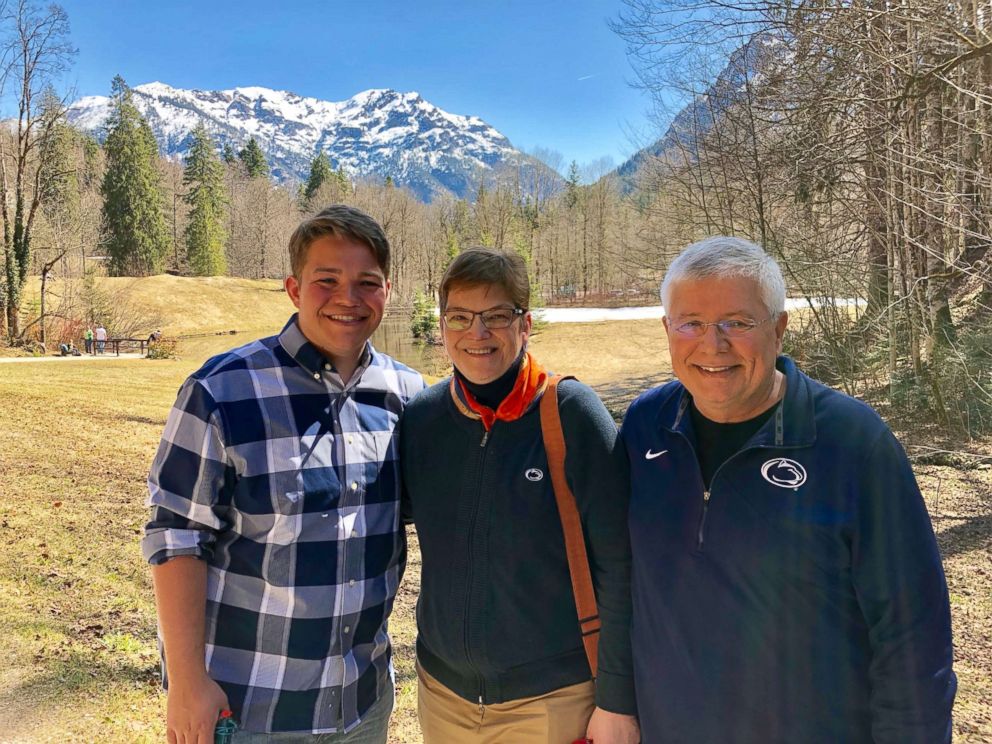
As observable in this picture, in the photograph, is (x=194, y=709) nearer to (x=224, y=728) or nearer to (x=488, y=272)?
(x=224, y=728)

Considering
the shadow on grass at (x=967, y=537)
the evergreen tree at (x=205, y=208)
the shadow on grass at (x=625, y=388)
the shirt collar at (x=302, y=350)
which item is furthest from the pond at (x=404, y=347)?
the evergreen tree at (x=205, y=208)

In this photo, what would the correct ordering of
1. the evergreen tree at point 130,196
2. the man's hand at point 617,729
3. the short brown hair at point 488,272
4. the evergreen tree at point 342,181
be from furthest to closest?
the evergreen tree at point 342,181 → the evergreen tree at point 130,196 → the short brown hair at point 488,272 → the man's hand at point 617,729

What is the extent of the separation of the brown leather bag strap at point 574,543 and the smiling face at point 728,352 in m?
0.45

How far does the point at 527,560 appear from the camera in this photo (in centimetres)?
198

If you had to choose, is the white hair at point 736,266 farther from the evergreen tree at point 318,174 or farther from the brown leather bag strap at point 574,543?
the evergreen tree at point 318,174

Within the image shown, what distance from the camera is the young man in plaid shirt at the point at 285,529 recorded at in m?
1.80

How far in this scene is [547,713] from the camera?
1993mm

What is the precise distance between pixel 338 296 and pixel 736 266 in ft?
3.96

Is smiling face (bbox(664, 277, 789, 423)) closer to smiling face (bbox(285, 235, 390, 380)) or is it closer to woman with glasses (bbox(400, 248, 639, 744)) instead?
woman with glasses (bbox(400, 248, 639, 744))

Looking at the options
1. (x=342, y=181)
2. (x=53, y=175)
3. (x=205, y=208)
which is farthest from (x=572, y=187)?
(x=53, y=175)

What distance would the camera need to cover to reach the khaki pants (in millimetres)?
1996

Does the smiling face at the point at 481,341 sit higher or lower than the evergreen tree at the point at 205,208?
lower

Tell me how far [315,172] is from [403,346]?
51539 mm

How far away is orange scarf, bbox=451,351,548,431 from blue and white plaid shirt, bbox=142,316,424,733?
1.26 ft
